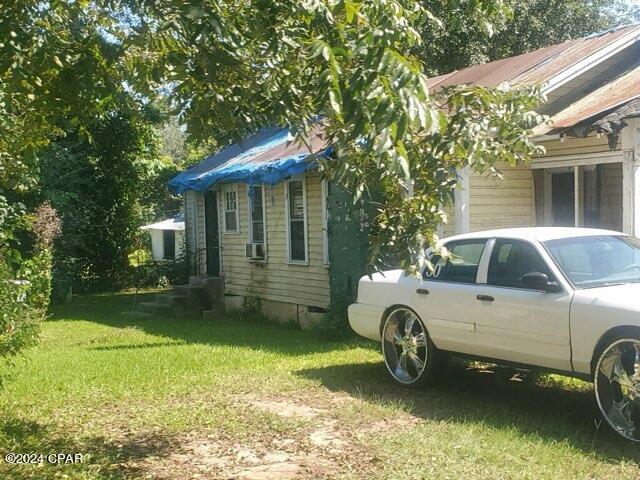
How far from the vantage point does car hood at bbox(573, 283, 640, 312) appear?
597 centimetres

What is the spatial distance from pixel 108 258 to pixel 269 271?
1005 cm

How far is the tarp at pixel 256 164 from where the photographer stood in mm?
13234

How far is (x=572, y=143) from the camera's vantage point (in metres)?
11.0

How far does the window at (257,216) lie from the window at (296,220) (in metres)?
1.06

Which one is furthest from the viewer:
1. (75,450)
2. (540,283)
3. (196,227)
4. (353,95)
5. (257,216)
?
(196,227)

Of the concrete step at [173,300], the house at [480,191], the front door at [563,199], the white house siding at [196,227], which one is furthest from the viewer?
the white house siding at [196,227]

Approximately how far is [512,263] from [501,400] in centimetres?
146

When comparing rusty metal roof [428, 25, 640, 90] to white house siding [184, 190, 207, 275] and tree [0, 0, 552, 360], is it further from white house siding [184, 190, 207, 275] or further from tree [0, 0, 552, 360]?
white house siding [184, 190, 207, 275]

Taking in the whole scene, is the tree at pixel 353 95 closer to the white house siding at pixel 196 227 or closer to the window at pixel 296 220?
the window at pixel 296 220

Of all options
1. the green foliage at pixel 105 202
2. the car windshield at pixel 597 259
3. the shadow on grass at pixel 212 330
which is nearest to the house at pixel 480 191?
the shadow on grass at pixel 212 330

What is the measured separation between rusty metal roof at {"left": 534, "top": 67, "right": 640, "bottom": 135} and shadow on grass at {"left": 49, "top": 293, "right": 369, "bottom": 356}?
4.26 metres

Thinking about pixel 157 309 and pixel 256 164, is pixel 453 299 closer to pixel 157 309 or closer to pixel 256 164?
pixel 256 164

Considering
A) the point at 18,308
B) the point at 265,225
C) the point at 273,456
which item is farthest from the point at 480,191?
the point at 18,308

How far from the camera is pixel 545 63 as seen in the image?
509 inches
